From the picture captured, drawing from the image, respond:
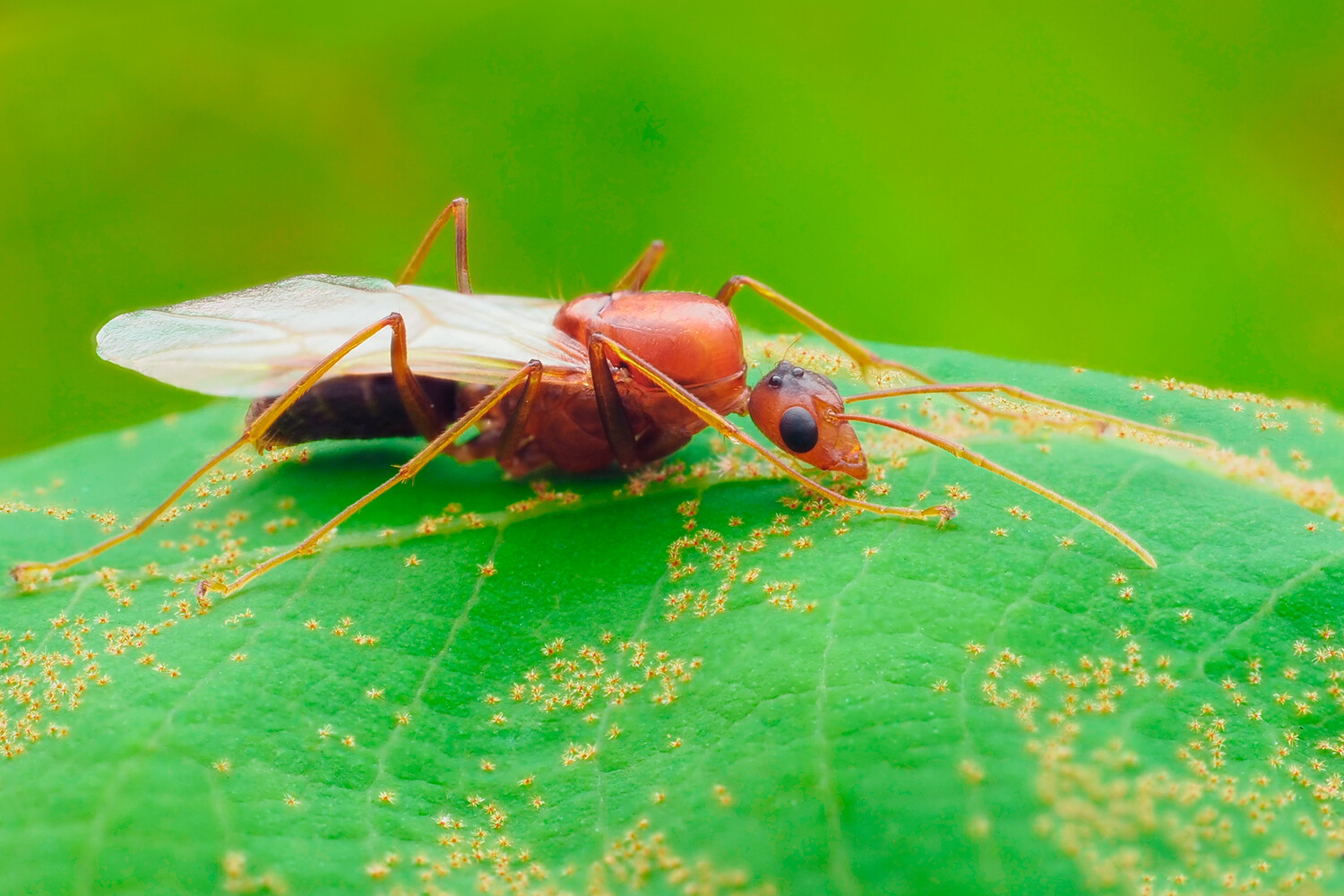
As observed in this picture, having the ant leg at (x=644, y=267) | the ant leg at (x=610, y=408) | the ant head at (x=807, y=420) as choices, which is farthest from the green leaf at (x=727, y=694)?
the ant leg at (x=644, y=267)

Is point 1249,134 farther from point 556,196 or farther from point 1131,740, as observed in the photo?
point 1131,740

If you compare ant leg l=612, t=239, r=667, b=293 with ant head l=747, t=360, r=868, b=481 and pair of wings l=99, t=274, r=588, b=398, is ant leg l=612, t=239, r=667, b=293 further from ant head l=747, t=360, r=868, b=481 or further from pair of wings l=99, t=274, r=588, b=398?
ant head l=747, t=360, r=868, b=481

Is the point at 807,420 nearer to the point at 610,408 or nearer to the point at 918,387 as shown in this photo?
the point at 918,387

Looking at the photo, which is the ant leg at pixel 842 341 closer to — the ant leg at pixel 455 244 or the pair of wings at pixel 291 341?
the pair of wings at pixel 291 341

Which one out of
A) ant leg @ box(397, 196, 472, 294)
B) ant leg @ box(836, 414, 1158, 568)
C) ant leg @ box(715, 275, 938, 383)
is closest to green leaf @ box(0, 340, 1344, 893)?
ant leg @ box(836, 414, 1158, 568)

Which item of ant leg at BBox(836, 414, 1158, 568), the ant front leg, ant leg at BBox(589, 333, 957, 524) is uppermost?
the ant front leg

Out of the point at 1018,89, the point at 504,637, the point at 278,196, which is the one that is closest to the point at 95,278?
the point at 278,196
